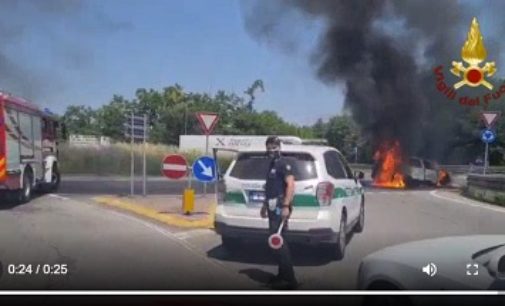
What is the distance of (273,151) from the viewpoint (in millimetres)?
3883

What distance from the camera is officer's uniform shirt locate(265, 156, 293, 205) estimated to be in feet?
12.6

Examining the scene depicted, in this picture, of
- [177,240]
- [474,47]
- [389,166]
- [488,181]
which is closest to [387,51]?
[474,47]

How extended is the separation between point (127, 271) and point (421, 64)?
1.93 m

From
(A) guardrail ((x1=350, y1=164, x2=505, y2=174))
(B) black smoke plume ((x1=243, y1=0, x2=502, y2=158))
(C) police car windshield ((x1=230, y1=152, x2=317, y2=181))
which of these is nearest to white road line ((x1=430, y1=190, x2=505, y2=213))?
(A) guardrail ((x1=350, y1=164, x2=505, y2=174))

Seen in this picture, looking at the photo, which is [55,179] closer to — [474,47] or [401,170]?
[401,170]

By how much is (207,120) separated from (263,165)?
1.27 feet

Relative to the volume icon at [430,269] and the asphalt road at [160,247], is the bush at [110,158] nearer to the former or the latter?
the asphalt road at [160,247]

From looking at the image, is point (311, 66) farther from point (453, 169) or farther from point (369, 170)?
point (453, 169)

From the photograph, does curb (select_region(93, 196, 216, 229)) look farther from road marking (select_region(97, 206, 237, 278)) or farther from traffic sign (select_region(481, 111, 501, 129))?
traffic sign (select_region(481, 111, 501, 129))

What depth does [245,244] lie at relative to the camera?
156 inches

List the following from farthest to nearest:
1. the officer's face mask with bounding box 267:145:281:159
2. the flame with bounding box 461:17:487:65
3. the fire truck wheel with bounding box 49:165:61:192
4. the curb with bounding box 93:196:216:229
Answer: the curb with bounding box 93:196:216:229 → the fire truck wheel with bounding box 49:165:61:192 → the officer's face mask with bounding box 267:145:281:159 → the flame with bounding box 461:17:487:65

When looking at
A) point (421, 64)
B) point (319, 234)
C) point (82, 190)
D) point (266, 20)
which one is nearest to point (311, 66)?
point (266, 20)

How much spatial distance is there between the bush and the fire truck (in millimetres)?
86

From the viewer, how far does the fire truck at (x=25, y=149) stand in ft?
12.8
